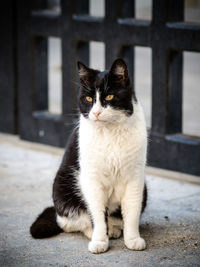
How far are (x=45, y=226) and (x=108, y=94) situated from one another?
0.92 meters

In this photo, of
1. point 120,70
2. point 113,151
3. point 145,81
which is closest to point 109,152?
point 113,151

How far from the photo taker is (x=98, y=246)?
10.0 ft

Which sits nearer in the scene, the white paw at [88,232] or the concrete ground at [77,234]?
the concrete ground at [77,234]

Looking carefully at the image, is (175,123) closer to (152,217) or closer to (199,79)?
(152,217)

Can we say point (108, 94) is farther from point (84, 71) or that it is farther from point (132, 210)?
point (132, 210)

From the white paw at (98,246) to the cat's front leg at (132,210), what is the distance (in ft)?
0.44

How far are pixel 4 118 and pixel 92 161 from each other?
287 centimetres

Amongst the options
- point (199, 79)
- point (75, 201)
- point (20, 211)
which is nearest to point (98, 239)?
point (75, 201)

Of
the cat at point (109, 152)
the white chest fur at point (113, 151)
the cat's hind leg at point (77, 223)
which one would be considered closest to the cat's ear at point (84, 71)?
the cat at point (109, 152)

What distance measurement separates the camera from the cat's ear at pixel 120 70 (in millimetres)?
2973

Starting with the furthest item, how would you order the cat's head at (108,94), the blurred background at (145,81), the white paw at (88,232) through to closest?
the blurred background at (145,81)
the white paw at (88,232)
the cat's head at (108,94)

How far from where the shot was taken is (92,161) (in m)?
3.08

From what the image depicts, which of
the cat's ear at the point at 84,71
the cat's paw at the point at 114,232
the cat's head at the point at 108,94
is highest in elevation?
the cat's ear at the point at 84,71

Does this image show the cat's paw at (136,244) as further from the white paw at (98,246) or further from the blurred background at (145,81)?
the blurred background at (145,81)
